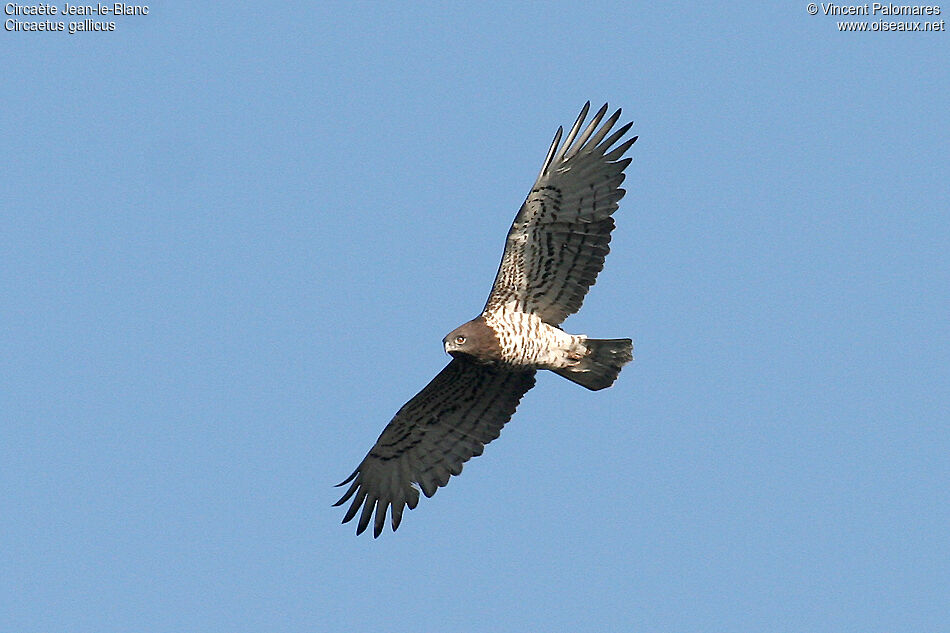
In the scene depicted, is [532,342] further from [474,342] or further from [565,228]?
[565,228]

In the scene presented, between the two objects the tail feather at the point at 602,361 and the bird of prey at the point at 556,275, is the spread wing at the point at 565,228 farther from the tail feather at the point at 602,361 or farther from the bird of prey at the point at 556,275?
the tail feather at the point at 602,361

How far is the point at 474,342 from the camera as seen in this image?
49.9 feet

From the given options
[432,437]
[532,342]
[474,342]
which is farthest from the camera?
[432,437]

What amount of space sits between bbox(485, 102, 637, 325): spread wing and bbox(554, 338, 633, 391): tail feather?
1.52 feet

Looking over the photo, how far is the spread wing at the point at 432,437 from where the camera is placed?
16.2 meters

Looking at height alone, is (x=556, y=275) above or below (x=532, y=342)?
above

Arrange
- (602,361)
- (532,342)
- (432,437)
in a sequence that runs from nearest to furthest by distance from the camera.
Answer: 1. (532,342)
2. (602,361)
3. (432,437)

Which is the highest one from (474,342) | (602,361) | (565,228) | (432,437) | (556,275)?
(565,228)

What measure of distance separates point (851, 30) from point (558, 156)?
4.42m

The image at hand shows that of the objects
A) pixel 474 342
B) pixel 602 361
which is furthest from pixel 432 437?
pixel 602 361

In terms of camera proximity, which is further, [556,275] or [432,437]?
[432,437]

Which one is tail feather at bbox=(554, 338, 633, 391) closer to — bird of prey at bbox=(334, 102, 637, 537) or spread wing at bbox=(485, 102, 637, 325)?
bird of prey at bbox=(334, 102, 637, 537)

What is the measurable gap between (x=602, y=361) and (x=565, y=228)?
138 centimetres

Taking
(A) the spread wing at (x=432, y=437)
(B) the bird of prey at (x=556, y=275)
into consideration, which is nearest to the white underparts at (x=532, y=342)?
(B) the bird of prey at (x=556, y=275)
